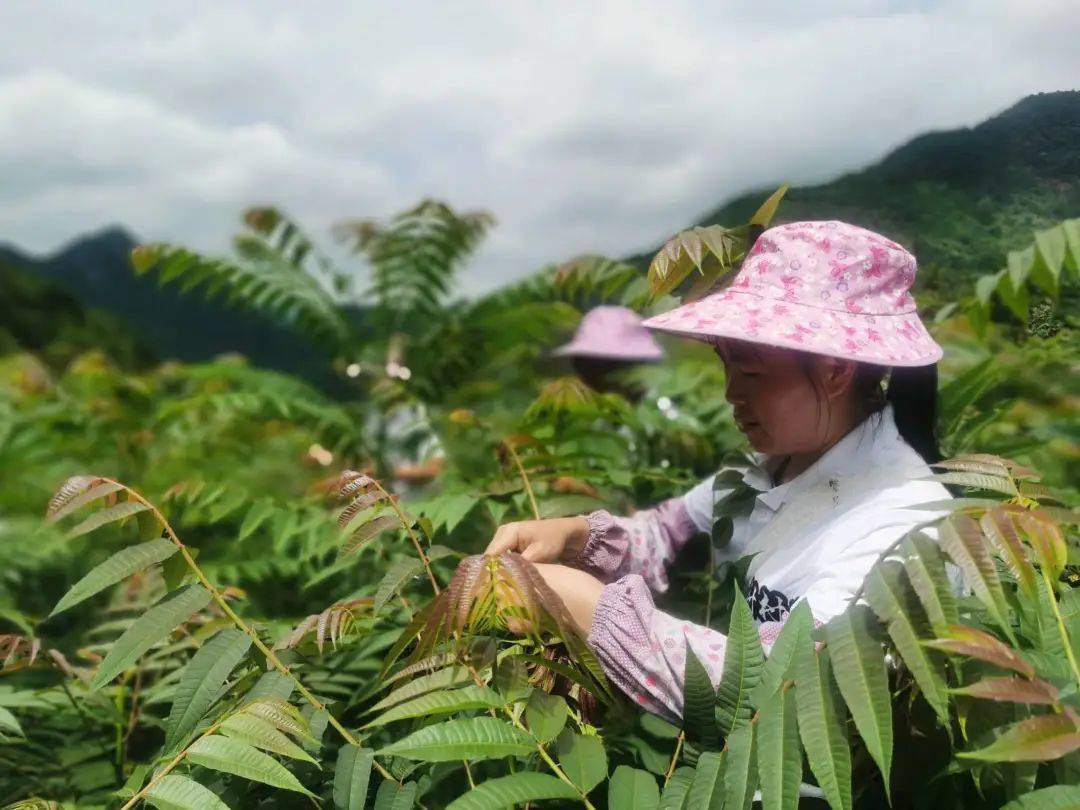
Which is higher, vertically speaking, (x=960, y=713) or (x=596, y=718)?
(x=960, y=713)

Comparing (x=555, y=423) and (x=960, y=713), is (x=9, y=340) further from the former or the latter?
(x=960, y=713)

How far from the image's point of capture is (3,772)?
1612 millimetres

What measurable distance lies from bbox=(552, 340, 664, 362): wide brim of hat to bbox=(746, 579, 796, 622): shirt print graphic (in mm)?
2284

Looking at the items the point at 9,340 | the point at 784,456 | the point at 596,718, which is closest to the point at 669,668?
the point at 596,718

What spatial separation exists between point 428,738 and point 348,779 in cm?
17

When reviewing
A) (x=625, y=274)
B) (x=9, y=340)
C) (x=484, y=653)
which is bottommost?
(x=9, y=340)

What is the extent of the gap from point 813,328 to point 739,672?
0.48m

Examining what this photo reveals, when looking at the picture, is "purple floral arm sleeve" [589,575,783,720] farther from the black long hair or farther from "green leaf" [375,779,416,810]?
the black long hair

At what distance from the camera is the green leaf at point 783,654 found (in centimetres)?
104

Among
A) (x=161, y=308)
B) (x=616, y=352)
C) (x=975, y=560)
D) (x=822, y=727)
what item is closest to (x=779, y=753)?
(x=822, y=727)

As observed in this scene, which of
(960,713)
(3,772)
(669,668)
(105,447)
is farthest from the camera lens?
(105,447)

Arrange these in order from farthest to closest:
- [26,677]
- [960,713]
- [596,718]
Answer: [26,677] → [596,718] → [960,713]

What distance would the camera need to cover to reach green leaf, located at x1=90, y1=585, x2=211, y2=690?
1.11 metres

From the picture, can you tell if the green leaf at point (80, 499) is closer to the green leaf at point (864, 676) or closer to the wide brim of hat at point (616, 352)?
the green leaf at point (864, 676)
